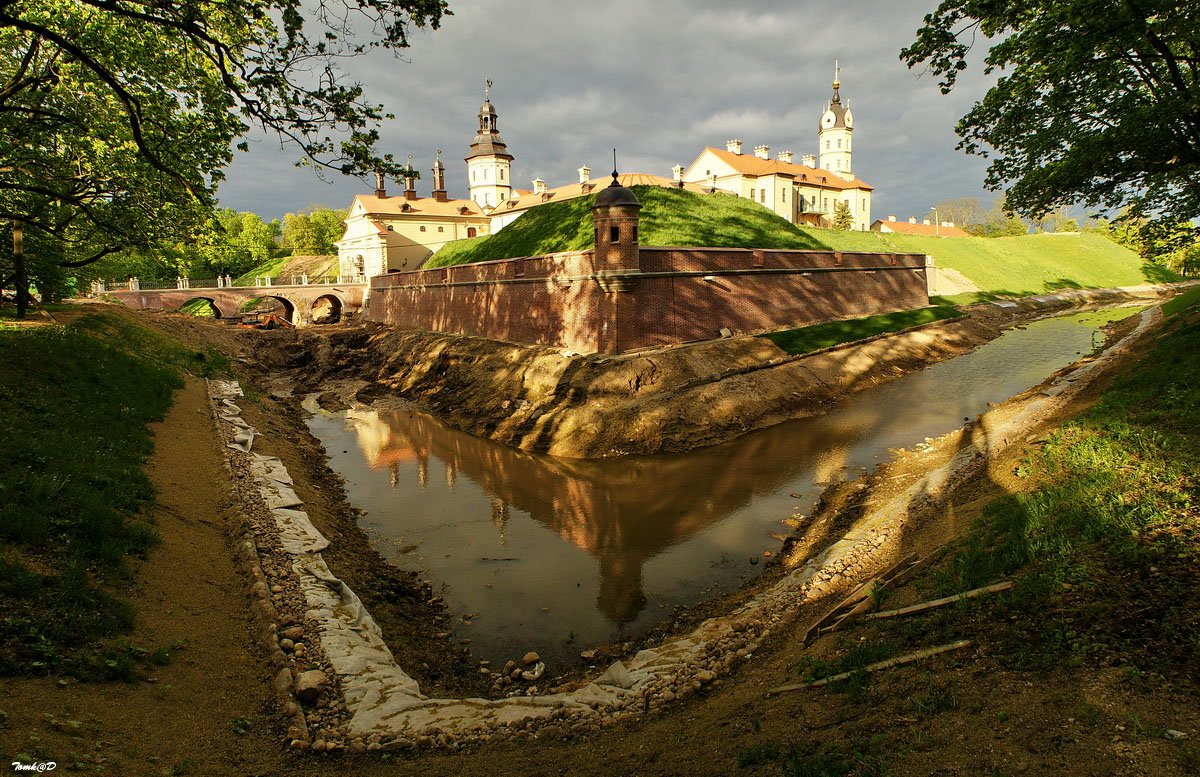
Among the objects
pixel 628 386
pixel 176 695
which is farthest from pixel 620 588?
pixel 628 386

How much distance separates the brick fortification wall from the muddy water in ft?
18.8

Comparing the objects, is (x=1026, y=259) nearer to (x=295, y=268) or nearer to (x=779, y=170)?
(x=779, y=170)

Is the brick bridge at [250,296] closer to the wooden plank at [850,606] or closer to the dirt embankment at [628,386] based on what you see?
the dirt embankment at [628,386]

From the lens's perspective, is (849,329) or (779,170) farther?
(779,170)

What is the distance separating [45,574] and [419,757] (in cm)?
426

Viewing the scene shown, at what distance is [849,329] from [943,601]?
988 inches

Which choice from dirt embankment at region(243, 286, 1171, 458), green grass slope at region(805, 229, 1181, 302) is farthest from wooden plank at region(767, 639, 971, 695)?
green grass slope at region(805, 229, 1181, 302)

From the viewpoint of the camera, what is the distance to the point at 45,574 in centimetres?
580

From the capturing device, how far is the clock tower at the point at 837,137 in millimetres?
75875

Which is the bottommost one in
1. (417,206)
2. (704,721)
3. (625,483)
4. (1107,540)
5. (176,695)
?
(625,483)

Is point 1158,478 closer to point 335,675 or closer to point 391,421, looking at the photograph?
point 335,675

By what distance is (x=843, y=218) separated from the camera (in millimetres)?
62000

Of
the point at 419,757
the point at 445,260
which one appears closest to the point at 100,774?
the point at 419,757

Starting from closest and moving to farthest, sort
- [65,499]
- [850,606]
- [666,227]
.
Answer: [850,606]
[65,499]
[666,227]
